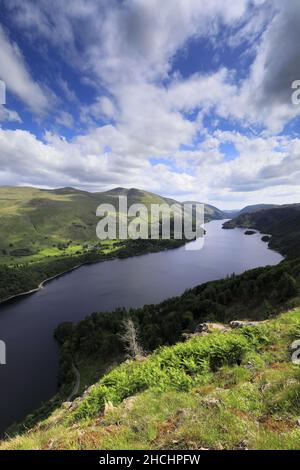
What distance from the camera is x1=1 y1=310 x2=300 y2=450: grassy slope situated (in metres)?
6.20

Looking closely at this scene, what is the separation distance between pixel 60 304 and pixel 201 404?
425ft

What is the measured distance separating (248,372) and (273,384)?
71.9 inches

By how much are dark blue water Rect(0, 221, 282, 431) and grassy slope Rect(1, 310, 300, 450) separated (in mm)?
62734

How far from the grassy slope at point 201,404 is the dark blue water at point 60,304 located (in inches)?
2470

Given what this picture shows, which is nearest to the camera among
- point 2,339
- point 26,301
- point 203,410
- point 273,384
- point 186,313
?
point 203,410

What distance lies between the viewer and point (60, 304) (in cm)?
12438

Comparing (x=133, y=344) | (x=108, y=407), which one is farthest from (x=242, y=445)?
(x=133, y=344)

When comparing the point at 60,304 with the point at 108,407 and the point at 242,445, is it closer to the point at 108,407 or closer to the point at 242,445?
the point at 108,407

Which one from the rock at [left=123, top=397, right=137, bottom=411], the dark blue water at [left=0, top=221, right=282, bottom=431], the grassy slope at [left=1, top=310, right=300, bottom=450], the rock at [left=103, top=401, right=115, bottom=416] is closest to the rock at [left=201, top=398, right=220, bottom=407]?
the grassy slope at [left=1, top=310, right=300, bottom=450]

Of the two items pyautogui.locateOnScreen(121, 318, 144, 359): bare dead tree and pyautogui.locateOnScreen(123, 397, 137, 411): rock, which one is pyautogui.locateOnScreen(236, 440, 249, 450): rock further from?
pyautogui.locateOnScreen(121, 318, 144, 359): bare dead tree
